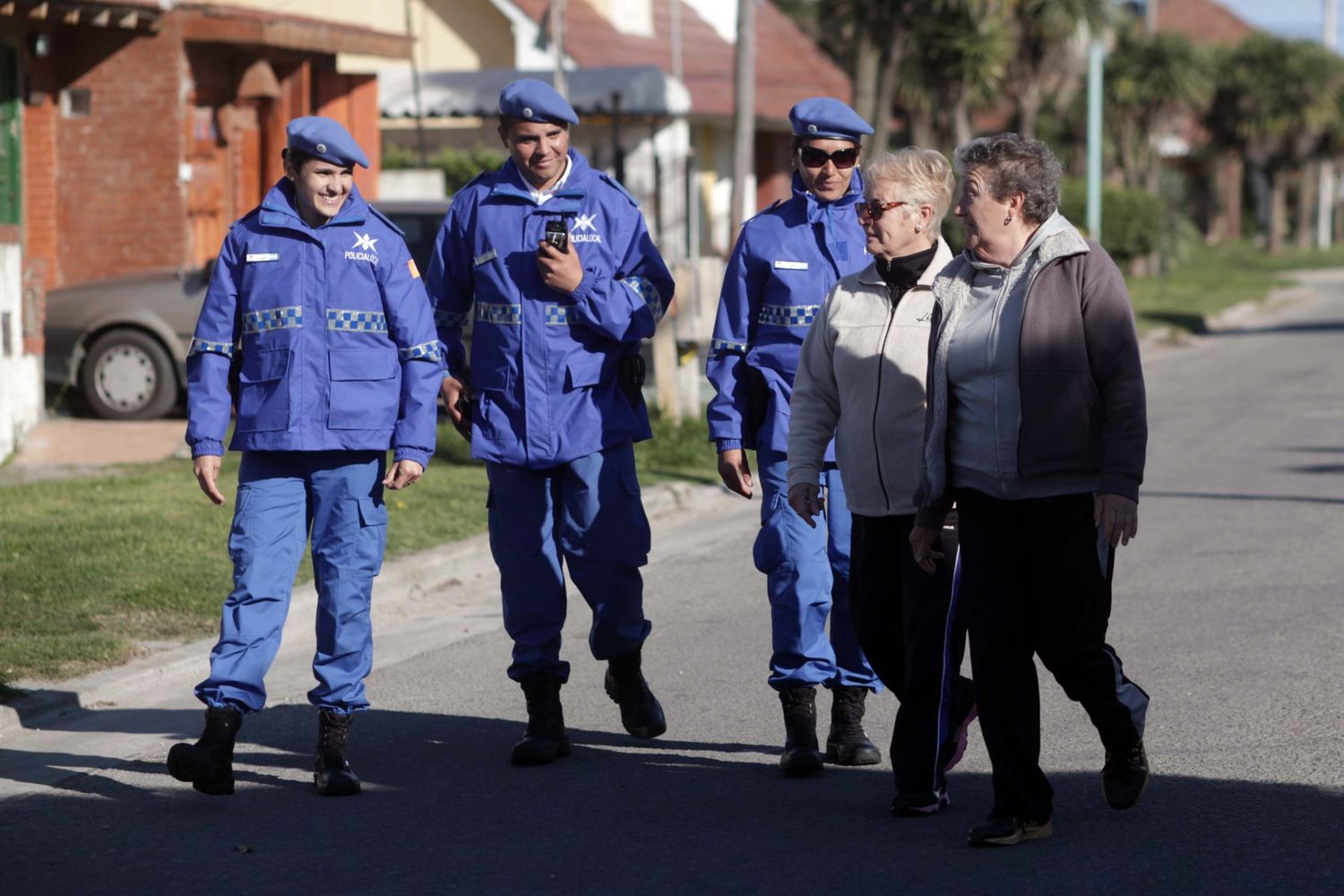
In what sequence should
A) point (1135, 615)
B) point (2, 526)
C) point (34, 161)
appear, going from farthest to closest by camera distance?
point (34, 161) → point (2, 526) → point (1135, 615)

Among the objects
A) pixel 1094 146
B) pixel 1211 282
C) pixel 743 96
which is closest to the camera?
pixel 743 96

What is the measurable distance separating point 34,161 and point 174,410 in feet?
9.25

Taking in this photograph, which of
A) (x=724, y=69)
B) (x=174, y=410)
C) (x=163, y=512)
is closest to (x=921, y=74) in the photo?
(x=724, y=69)

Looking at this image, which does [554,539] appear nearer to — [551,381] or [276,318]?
[551,381]

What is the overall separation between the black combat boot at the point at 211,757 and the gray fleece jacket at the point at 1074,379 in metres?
2.27

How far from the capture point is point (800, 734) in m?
5.72

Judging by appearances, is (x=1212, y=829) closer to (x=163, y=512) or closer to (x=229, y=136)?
(x=163, y=512)

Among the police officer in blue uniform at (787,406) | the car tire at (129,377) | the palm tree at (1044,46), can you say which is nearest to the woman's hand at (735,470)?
the police officer in blue uniform at (787,406)

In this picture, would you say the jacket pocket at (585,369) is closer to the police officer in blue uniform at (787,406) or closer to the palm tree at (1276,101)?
the police officer in blue uniform at (787,406)

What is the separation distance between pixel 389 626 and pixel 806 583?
3.14 meters

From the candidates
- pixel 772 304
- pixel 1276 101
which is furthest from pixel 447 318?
pixel 1276 101

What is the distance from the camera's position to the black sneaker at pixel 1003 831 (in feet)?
16.0

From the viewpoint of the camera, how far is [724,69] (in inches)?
1312

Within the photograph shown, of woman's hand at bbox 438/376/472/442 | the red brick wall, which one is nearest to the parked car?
the red brick wall
